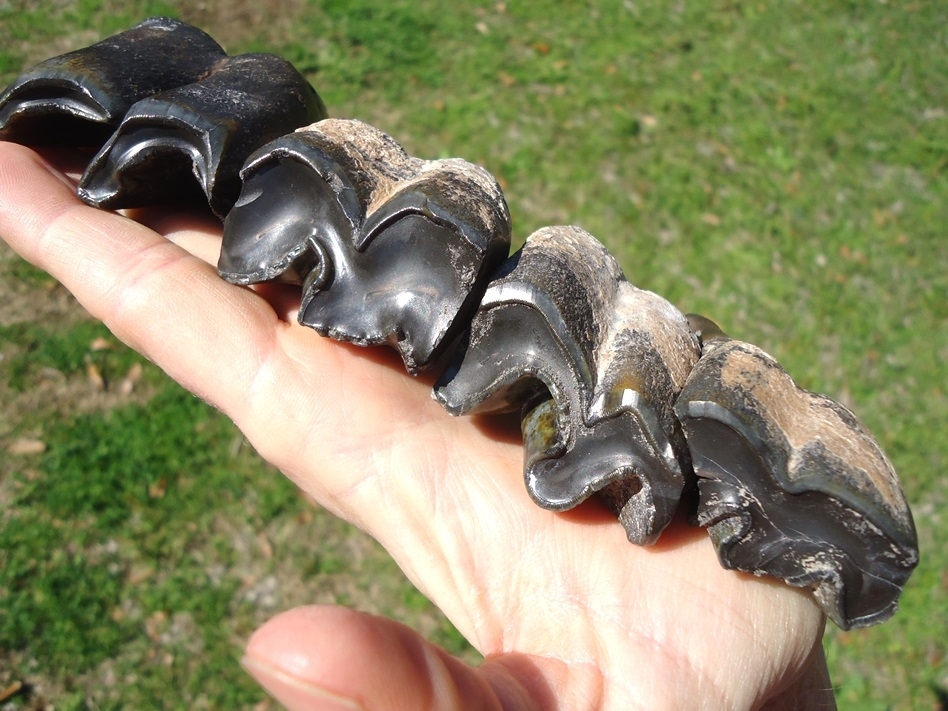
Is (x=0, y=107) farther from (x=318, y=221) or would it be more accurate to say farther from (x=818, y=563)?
(x=818, y=563)

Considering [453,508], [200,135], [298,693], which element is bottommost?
[453,508]

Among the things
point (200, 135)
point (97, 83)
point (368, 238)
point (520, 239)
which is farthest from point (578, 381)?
point (520, 239)

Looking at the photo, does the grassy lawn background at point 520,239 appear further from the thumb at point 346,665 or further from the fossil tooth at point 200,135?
the thumb at point 346,665

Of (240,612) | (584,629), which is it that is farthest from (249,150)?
(240,612)

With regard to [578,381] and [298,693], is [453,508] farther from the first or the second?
[298,693]

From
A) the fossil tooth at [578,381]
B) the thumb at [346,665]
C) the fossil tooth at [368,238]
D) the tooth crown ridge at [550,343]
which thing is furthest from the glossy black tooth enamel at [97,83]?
the thumb at [346,665]

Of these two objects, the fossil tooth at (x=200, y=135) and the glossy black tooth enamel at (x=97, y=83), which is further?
the glossy black tooth enamel at (x=97, y=83)

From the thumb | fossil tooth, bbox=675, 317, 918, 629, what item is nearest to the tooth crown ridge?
fossil tooth, bbox=675, 317, 918, 629
